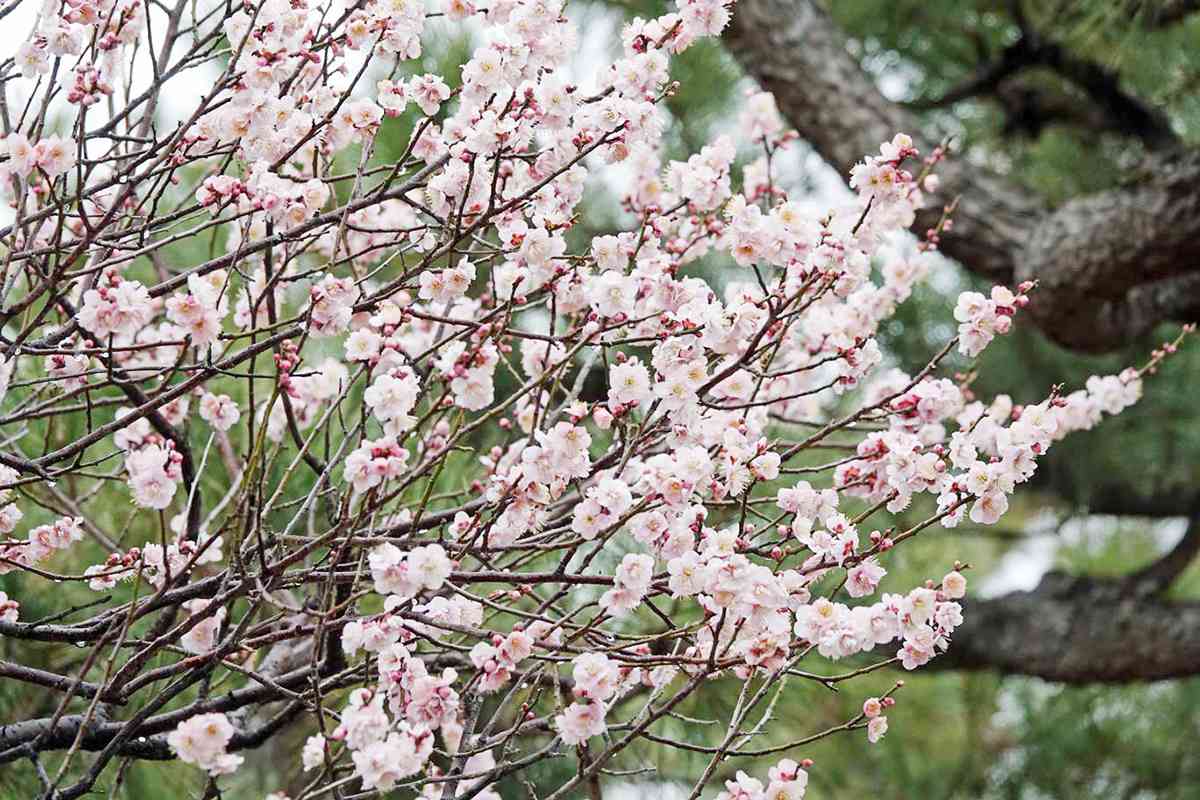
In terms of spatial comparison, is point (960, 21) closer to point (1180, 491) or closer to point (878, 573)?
point (1180, 491)

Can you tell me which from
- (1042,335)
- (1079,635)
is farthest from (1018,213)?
(1079,635)

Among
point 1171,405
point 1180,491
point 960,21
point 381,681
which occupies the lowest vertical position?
point 1180,491

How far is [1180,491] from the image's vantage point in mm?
2814

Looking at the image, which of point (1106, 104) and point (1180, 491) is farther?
point (1180, 491)

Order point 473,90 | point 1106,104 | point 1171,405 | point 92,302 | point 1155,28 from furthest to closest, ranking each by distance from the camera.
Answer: point 1171,405 → point 1106,104 → point 1155,28 → point 473,90 → point 92,302

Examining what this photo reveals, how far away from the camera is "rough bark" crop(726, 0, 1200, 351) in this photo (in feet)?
6.20

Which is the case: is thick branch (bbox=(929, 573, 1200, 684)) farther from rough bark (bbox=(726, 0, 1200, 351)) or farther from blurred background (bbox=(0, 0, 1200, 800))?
rough bark (bbox=(726, 0, 1200, 351))

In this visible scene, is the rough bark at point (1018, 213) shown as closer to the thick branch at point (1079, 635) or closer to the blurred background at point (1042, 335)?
the blurred background at point (1042, 335)

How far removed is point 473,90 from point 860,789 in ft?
10.5

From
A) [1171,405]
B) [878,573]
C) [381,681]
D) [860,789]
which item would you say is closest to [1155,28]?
[1171,405]

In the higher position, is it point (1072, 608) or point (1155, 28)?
point (1155, 28)

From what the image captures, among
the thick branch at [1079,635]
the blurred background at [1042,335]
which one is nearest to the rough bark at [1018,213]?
the blurred background at [1042,335]

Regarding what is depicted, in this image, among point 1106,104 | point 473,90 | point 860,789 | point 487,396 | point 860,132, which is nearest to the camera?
point 487,396

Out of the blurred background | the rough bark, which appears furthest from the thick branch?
the rough bark
